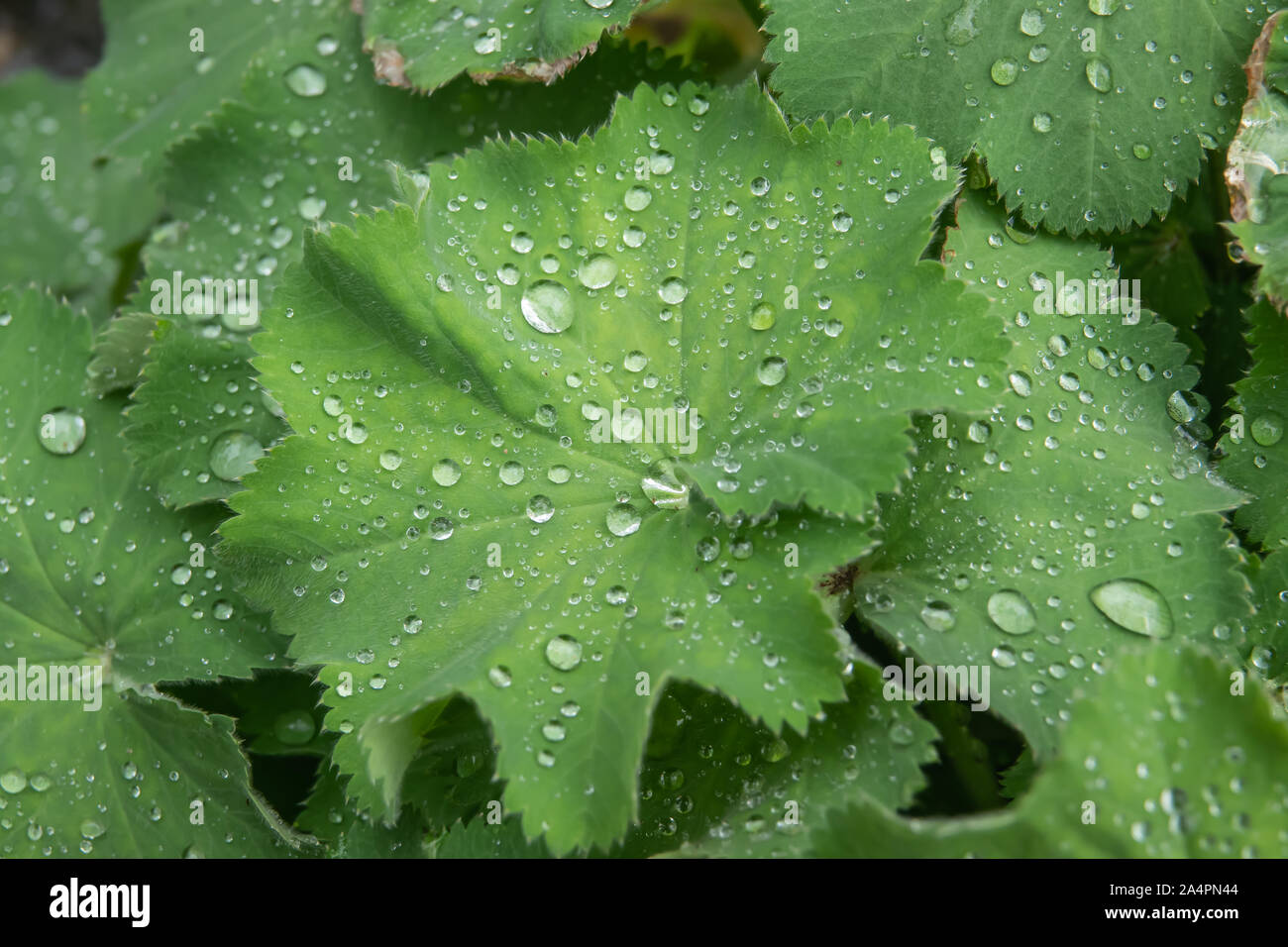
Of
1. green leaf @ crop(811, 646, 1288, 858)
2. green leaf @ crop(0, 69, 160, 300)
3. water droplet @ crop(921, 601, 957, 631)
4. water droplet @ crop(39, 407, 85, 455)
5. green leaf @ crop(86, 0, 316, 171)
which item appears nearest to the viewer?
green leaf @ crop(811, 646, 1288, 858)

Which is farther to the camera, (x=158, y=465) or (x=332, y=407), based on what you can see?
(x=158, y=465)

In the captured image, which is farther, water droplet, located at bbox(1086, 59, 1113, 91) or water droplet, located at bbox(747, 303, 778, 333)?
water droplet, located at bbox(1086, 59, 1113, 91)

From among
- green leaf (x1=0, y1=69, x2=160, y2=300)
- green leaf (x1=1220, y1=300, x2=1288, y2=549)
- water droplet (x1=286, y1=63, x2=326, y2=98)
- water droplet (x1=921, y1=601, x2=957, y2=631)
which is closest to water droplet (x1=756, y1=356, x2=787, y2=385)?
water droplet (x1=921, y1=601, x2=957, y2=631)

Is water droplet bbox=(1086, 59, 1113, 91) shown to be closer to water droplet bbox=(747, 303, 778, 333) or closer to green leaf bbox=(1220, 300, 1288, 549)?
green leaf bbox=(1220, 300, 1288, 549)

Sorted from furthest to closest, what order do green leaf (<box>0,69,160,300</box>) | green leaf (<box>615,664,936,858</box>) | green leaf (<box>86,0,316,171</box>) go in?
green leaf (<box>0,69,160,300</box>)
green leaf (<box>86,0,316,171</box>)
green leaf (<box>615,664,936,858</box>)

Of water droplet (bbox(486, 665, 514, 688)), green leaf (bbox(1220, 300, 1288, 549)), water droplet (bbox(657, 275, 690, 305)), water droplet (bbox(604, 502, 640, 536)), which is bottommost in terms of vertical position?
water droplet (bbox(486, 665, 514, 688))

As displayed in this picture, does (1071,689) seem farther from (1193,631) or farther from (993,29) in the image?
(993,29)
